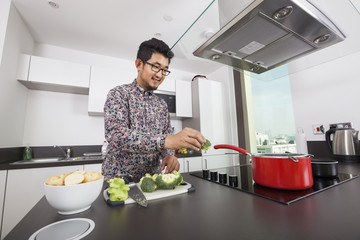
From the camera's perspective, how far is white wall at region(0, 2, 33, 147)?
1571 mm

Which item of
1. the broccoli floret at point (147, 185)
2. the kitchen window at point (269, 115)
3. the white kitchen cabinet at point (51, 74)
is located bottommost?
the broccoli floret at point (147, 185)

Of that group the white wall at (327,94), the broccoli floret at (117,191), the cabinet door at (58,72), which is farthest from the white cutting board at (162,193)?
the cabinet door at (58,72)

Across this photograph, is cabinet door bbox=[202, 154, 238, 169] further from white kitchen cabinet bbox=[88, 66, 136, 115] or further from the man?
white kitchen cabinet bbox=[88, 66, 136, 115]

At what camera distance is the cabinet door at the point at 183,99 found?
270cm

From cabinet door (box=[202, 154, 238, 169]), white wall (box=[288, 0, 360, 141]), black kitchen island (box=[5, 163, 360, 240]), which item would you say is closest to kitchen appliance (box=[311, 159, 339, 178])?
black kitchen island (box=[5, 163, 360, 240])

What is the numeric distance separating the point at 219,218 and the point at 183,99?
2.43 metres

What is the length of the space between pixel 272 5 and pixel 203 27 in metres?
0.28

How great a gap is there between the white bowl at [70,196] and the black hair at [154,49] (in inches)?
31.8

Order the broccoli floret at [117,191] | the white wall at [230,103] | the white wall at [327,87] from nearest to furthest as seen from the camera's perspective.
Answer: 1. the broccoli floret at [117,191]
2. the white wall at [327,87]
3. the white wall at [230,103]

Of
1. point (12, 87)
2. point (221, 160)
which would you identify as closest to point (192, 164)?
point (221, 160)

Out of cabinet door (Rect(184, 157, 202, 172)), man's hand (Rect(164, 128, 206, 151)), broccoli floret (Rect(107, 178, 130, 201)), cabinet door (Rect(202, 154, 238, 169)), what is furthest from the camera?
cabinet door (Rect(202, 154, 238, 169))

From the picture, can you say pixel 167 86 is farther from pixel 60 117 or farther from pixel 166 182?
pixel 166 182

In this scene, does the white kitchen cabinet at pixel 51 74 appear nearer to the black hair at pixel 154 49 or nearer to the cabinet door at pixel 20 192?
the cabinet door at pixel 20 192

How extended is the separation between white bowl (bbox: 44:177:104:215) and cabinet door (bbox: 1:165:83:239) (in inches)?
59.1
